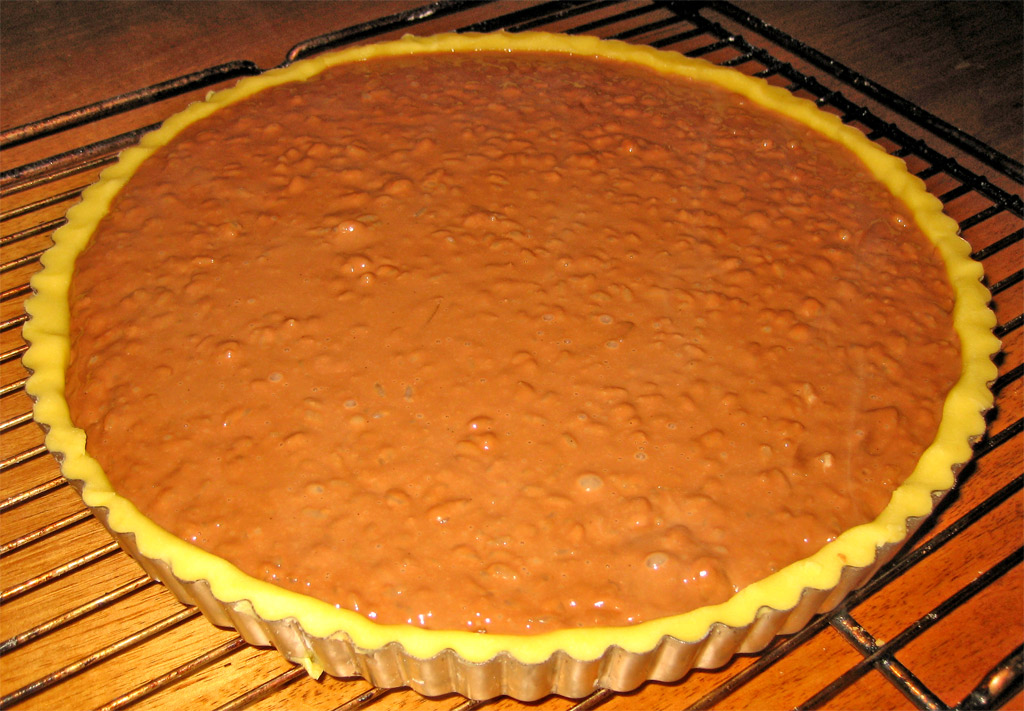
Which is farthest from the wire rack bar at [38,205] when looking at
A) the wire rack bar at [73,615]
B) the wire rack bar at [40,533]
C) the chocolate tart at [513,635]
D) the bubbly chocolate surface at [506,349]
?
the wire rack bar at [73,615]

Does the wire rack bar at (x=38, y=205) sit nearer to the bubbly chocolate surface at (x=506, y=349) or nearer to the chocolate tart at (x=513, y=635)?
the bubbly chocolate surface at (x=506, y=349)

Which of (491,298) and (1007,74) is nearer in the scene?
(491,298)

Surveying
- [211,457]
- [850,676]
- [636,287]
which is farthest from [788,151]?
[211,457]

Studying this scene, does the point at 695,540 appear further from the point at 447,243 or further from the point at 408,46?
the point at 408,46


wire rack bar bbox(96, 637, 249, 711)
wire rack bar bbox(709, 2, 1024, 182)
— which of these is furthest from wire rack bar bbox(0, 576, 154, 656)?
wire rack bar bbox(709, 2, 1024, 182)

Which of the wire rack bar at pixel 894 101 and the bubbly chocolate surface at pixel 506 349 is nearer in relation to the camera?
the bubbly chocolate surface at pixel 506 349

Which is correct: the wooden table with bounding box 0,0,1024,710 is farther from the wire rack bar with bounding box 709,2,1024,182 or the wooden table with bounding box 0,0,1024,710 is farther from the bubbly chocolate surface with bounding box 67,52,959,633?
the bubbly chocolate surface with bounding box 67,52,959,633

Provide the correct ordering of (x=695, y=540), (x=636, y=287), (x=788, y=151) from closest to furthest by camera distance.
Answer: (x=695, y=540)
(x=636, y=287)
(x=788, y=151)

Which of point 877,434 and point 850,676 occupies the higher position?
point 877,434
